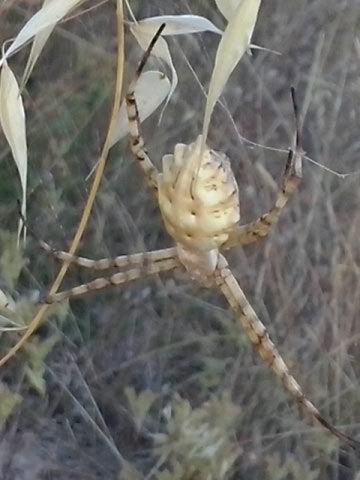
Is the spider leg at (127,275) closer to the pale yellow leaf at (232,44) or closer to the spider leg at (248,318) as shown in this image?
the spider leg at (248,318)

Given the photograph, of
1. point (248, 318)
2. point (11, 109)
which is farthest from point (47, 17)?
point (248, 318)

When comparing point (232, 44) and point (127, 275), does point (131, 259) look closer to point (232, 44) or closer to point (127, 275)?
point (127, 275)

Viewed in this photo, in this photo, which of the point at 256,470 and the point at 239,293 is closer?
the point at 239,293

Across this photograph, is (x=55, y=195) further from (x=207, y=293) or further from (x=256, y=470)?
(x=256, y=470)

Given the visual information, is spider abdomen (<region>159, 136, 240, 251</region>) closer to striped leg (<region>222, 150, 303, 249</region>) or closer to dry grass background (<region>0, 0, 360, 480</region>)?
striped leg (<region>222, 150, 303, 249</region>)

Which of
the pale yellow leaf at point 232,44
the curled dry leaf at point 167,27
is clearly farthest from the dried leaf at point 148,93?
the pale yellow leaf at point 232,44

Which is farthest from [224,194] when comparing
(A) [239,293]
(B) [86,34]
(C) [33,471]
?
(C) [33,471]

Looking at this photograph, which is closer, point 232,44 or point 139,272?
point 232,44
